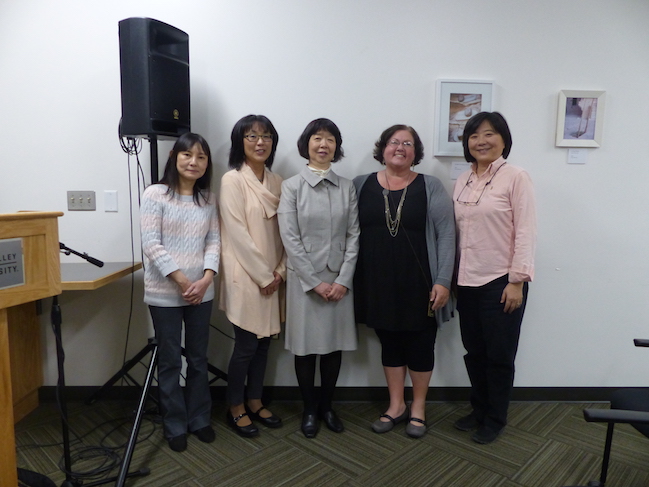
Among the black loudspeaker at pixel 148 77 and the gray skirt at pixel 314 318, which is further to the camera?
the gray skirt at pixel 314 318

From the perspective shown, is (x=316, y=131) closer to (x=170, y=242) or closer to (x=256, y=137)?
(x=256, y=137)

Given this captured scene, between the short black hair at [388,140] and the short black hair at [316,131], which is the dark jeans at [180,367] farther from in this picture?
the short black hair at [388,140]

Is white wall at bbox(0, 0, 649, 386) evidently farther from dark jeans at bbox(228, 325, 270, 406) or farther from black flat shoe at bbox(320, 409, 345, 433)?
black flat shoe at bbox(320, 409, 345, 433)

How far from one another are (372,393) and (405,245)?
97 cm

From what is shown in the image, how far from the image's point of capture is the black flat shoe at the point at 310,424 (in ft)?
6.71

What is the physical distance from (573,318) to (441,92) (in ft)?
4.88

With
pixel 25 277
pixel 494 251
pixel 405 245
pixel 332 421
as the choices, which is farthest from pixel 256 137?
pixel 332 421

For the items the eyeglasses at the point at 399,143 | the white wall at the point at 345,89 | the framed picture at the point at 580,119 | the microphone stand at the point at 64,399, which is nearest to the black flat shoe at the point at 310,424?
the white wall at the point at 345,89

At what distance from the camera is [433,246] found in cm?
202

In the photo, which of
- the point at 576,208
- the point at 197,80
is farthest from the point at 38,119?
the point at 576,208

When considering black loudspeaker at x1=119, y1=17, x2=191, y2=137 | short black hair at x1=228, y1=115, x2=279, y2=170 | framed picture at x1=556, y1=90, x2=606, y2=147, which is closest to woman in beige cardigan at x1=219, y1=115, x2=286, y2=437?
short black hair at x1=228, y1=115, x2=279, y2=170

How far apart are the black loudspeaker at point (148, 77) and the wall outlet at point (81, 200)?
58cm

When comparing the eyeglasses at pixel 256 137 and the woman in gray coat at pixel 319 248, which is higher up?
the eyeglasses at pixel 256 137

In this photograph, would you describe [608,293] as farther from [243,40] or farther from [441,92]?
[243,40]
